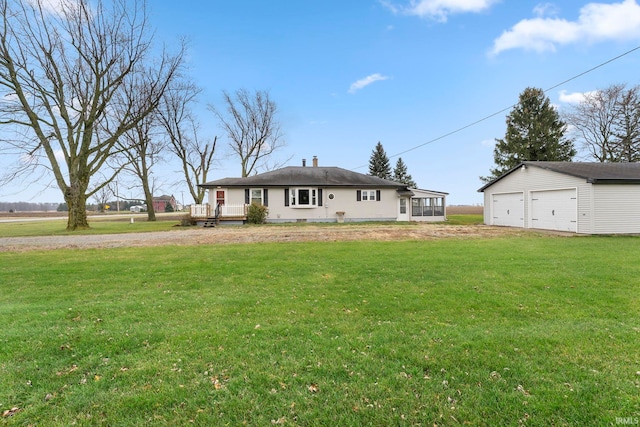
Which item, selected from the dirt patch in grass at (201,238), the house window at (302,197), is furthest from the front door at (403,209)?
the dirt patch in grass at (201,238)

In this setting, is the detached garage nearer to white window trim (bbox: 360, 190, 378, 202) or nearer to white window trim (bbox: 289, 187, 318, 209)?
white window trim (bbox: 360, 190, 378, 202)

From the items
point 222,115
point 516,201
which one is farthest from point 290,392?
point 222,115

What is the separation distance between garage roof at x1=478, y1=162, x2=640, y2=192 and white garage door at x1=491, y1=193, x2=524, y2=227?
205cm

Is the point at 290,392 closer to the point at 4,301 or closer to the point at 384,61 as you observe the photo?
the point at 4,301

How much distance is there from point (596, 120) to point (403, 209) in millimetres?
23718

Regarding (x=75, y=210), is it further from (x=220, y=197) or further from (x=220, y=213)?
(x=220, y=197)

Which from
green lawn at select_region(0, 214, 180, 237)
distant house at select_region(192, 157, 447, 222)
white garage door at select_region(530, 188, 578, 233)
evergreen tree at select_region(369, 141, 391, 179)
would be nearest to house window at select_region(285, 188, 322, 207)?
distant house at select_region(192, 157, 447, 222)

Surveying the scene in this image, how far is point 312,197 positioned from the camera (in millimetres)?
22531

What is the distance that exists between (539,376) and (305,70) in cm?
2143

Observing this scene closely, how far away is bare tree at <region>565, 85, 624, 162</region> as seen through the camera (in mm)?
29547

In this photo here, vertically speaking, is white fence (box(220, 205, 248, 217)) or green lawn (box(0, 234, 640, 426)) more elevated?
white fence (box(220, 205, 248, 217))

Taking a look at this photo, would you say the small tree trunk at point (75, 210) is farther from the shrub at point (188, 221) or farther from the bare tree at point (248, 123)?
the bare tree at point (248, 123)

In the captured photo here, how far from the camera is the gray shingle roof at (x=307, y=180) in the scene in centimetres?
2208

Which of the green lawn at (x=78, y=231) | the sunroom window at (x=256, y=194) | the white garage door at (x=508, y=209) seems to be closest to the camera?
the green lawn at (x=78, y=231)
